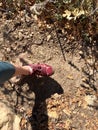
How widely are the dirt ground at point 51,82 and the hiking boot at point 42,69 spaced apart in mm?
129

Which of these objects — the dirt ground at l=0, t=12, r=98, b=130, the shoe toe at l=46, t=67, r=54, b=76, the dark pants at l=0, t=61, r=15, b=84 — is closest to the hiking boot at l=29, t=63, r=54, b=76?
the shoe toe at l=46, t=67, r=54, b=76

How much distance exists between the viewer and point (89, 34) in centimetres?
432

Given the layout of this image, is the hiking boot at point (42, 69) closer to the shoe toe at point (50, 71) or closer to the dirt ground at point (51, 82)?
the shoe toe at point (50, 71)

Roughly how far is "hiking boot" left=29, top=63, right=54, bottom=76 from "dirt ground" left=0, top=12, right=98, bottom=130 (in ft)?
0.42

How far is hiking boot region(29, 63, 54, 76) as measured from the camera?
412cm

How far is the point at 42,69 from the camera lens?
13.5ft

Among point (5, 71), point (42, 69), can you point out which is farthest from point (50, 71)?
point (5, 71)

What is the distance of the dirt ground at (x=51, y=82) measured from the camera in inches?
160

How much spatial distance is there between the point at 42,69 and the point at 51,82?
0.29 m

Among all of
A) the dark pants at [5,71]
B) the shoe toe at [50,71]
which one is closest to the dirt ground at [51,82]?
the shoe toe at [50,71]

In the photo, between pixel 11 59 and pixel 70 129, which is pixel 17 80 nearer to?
pixel 11 59

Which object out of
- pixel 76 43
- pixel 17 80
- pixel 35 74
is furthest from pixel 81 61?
pixel 17 80

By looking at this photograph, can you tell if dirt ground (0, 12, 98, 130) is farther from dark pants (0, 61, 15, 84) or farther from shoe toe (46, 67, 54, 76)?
dark pants (0, 61, 15, 84)

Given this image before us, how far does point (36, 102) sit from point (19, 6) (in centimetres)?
144
